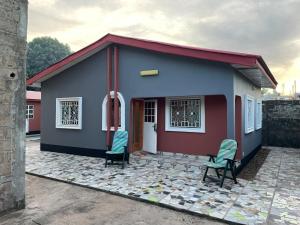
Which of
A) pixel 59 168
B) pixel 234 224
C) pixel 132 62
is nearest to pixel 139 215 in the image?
pixel 234 224

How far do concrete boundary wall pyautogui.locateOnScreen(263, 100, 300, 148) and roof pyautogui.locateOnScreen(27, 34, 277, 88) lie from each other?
518cm

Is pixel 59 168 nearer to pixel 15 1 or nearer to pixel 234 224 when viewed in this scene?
pixel 15 1

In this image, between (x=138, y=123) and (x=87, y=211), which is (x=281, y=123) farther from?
(x=87, y=211)

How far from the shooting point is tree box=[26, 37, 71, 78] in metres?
31.7

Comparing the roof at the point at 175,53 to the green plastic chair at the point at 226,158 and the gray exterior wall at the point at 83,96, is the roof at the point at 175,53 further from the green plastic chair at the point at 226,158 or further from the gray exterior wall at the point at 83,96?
the green plastic chair at the point at 226,158

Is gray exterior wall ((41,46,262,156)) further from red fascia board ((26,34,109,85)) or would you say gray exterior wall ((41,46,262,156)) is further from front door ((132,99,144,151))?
front door ((132,99,144,151))

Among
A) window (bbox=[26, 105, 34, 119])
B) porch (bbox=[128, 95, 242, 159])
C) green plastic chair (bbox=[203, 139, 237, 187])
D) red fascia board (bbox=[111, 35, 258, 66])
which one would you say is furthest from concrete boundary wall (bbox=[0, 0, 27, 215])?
window (bbox=[26, 105, 34, 119])

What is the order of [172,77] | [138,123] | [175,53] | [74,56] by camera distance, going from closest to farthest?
[175,53] < [172,77] < [74,56] < [138,123]

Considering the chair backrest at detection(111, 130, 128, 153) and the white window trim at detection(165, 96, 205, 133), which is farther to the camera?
the white window trim at detection(165, 96, 205, 133)

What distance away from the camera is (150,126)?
9.21 meters

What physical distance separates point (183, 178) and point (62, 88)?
638 centimetres

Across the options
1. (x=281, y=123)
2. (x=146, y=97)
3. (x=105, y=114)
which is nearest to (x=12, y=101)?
(x=146, y=97)

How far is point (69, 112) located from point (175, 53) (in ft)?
17.4

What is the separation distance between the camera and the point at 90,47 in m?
8.38
